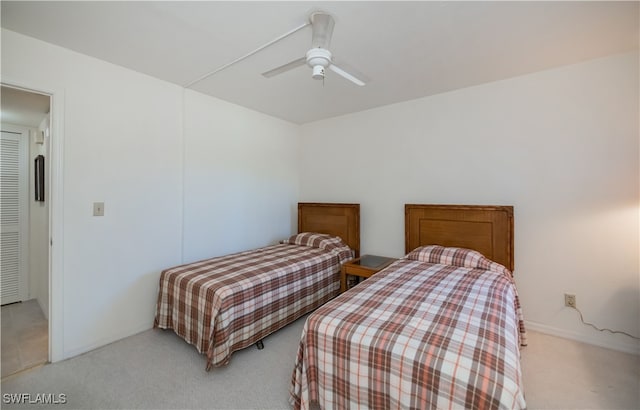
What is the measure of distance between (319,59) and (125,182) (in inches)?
79.7

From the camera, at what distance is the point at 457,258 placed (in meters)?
2.50

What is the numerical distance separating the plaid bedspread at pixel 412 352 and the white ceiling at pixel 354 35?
1.54 metres

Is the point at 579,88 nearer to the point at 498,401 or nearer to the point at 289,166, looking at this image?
the point at 498,401

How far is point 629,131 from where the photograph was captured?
85.5 inches

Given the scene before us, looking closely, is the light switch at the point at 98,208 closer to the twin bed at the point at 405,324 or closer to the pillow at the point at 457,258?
the twin bed at the point at 405,324

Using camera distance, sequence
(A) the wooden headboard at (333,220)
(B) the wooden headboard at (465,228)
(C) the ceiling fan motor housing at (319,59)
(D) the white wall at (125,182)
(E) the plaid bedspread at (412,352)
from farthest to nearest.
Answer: (A) the wooden headboard at (333,220) → (B) the wooden headboard at (465,228) → (D) the white wall at (125,182) → (C) the ceiling fan motor housing at (319,59) → (E) the plaid bedspread at (412,352)

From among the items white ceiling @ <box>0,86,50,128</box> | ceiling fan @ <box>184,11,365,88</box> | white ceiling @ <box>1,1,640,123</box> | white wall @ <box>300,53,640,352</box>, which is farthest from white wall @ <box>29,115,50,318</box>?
white wall @ <box>300,53,640,352</box>

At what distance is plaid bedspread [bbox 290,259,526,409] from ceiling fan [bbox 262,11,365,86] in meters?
1.41

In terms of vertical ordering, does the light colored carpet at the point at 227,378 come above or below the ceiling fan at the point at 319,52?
below

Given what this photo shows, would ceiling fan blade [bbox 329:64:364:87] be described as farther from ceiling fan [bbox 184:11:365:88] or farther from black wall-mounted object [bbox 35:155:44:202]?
black wall-mounted object [bbox 35:155:44:202]

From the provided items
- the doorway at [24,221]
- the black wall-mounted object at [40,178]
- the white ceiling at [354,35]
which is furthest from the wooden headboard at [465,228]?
the black wall-mounted object at [40,178]

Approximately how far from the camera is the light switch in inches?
89.7

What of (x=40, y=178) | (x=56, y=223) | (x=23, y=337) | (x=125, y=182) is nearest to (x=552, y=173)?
(x=125, y=182)

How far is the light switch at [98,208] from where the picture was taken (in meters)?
2.28
